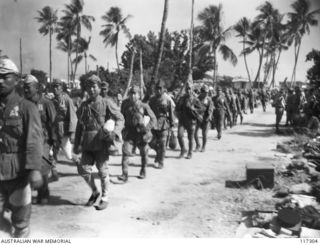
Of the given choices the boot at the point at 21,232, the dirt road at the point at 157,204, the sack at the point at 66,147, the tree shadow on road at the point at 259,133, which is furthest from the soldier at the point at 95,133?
the tree shadow on road at the point at 259,133

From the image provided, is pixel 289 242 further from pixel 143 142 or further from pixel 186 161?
pixel 186 161

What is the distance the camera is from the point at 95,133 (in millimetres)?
5828

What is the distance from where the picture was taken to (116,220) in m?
5.39

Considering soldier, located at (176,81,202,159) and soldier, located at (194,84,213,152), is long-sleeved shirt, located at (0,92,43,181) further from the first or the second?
soldier, located at (194,84,213,152)

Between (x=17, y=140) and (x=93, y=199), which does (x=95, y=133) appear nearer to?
(x=93, y=199)

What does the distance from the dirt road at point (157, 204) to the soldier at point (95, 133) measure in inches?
16.2

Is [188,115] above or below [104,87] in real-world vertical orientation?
below

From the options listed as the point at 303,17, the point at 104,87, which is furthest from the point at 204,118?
the point at 104,87

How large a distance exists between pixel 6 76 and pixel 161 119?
5.38 m

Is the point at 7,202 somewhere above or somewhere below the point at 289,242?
above

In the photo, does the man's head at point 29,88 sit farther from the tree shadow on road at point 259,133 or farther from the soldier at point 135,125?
the tree shadow on road at point 259,133

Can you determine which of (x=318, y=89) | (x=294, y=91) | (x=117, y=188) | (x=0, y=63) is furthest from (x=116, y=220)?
(x=294, y=91)

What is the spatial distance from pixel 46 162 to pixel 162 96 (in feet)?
14.8

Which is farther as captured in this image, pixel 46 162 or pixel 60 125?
pixel 60 125
